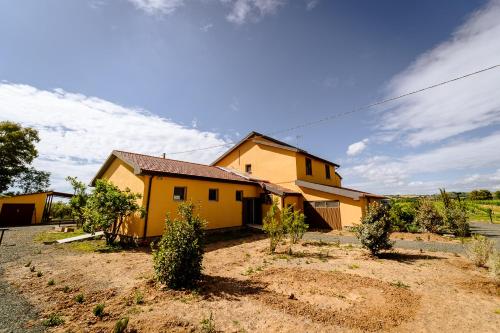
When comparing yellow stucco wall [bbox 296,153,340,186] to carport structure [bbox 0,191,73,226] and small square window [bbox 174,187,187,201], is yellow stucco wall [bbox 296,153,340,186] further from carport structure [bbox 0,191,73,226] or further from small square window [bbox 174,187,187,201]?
carport structure [bbox 0,191,73,226]

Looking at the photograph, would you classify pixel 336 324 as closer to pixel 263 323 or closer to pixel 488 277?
pixel 263 323

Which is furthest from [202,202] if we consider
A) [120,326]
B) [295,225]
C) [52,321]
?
[120,326]

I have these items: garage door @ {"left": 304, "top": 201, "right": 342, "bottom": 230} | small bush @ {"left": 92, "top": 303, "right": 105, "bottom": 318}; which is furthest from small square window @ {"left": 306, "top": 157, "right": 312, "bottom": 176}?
small bush @ {"left": 92, "top": 303, "right": 105, "bottom": 318}

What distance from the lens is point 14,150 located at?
3178cm

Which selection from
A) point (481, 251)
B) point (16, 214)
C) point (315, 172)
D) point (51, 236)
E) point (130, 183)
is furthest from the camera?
point (16, 214)

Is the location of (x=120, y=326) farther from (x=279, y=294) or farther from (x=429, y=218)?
(x=429, y=218)

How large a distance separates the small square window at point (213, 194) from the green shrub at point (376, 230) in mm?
9465

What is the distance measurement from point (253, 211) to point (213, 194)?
5.08 meters

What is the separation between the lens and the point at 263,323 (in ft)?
15.7

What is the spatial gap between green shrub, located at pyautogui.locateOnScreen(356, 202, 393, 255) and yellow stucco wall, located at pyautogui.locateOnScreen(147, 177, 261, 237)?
24.2 ft

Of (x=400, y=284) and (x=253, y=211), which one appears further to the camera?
(x=253, y=211)

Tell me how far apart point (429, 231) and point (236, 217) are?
13.9m

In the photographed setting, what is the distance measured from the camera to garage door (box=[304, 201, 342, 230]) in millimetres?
18891

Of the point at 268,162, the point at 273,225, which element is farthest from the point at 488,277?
the point at 268,162
